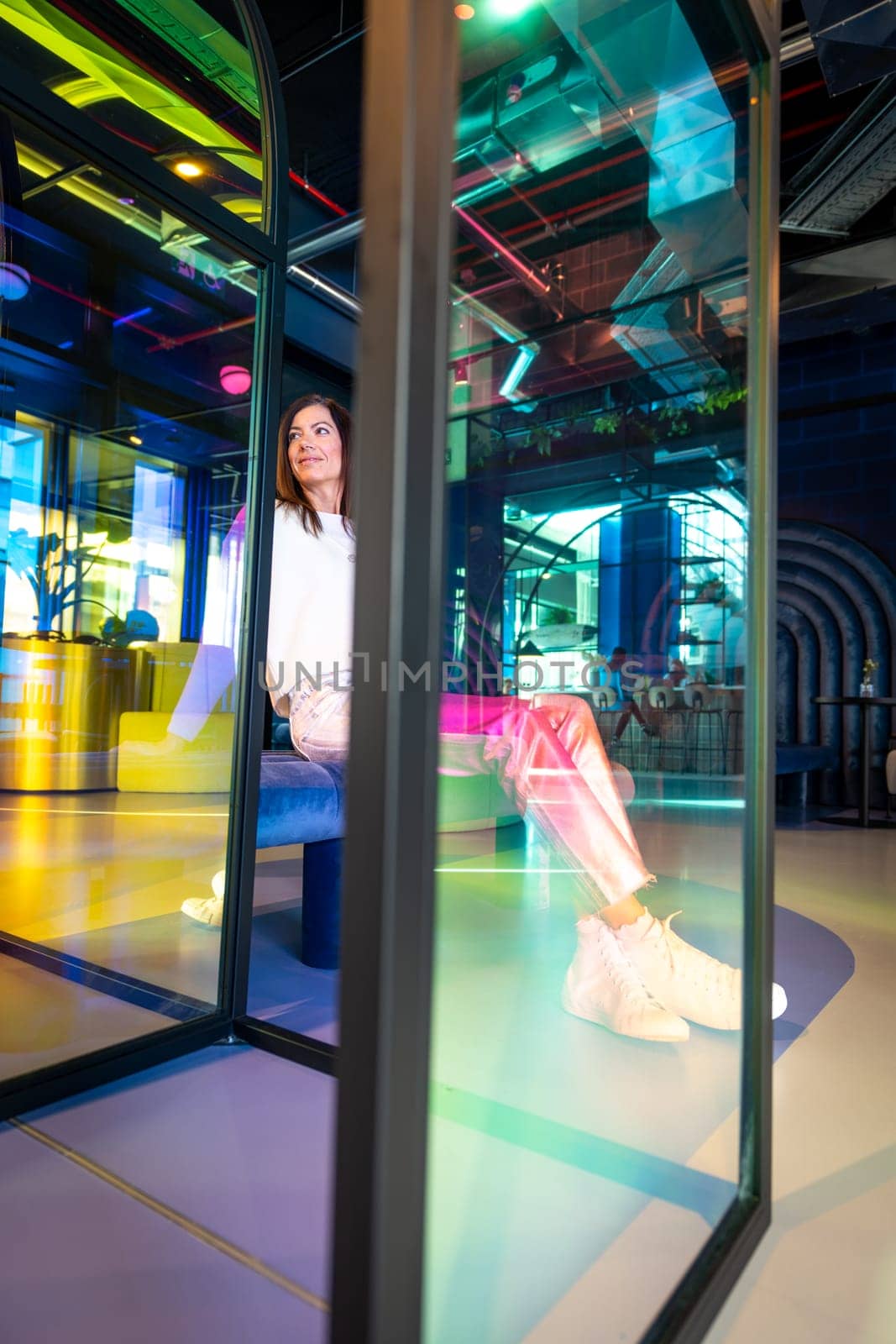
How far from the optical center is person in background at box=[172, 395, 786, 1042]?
789mm

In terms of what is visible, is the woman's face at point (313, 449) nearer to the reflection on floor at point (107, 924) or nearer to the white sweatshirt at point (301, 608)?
the white sweatshirt at point (301, 608)

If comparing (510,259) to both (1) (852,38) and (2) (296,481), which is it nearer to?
(2) (296,481)

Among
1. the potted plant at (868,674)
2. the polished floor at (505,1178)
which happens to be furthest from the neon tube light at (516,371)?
the potted plant at (868,674)

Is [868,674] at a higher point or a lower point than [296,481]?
lower

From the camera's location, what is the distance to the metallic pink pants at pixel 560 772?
2.02 ft

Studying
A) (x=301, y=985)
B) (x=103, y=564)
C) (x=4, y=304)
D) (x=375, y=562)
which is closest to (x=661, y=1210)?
(x=375, y=562)

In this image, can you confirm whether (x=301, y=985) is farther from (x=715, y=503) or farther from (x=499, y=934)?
(x=715, y=503)

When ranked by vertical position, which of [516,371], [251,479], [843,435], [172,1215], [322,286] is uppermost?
[322,286]

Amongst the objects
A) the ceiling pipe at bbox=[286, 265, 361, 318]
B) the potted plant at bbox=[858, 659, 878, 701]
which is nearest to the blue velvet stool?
the ceiling pipe at bbox=[286, 265, 361, 318]

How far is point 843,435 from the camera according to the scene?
620cm

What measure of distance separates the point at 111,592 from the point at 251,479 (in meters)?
0.69

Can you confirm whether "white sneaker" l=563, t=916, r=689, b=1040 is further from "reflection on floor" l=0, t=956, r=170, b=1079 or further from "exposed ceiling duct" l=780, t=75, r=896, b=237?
"exposed ceiling duct" l=780, t=75, r=896, b=237

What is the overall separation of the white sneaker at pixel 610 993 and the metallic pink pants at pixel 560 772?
65 millimetres

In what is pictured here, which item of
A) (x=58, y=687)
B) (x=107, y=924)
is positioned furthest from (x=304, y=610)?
(x=107, y=924)
